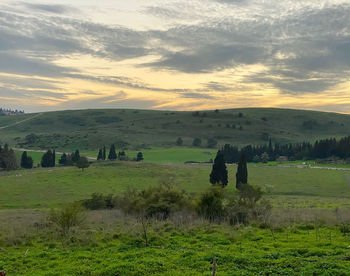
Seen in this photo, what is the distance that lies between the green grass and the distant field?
24.6 metres

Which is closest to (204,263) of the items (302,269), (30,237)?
(302,269)

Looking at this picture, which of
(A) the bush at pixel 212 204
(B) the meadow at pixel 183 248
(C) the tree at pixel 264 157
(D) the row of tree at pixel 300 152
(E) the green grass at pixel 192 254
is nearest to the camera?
(E) the green grass at pixel 192 254

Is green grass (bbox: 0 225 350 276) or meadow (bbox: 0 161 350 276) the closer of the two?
green grass (bbox: 0 225 350 276)

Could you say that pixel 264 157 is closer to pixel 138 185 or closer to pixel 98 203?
pixel 138 185

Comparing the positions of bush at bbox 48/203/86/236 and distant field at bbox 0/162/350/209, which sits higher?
bush at bbox 48/203/86/236

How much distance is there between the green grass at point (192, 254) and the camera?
15.3 metres

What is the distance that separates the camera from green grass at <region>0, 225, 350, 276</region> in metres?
15.3

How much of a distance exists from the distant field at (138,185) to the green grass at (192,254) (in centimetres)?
2460

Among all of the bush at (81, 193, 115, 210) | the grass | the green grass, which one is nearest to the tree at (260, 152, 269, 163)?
the bush at (81, 193, 115, 210)

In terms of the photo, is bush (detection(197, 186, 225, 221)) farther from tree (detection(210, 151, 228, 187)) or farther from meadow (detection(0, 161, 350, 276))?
tree (detection(210, 151, 228, 187))

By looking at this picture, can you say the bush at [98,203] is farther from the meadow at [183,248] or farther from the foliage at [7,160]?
the foliage at [7,160]

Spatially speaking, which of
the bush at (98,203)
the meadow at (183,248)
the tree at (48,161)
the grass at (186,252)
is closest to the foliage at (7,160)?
the tree at (48,161)

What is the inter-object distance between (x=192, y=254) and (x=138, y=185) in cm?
4700

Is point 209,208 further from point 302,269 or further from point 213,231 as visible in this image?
point 302,269
